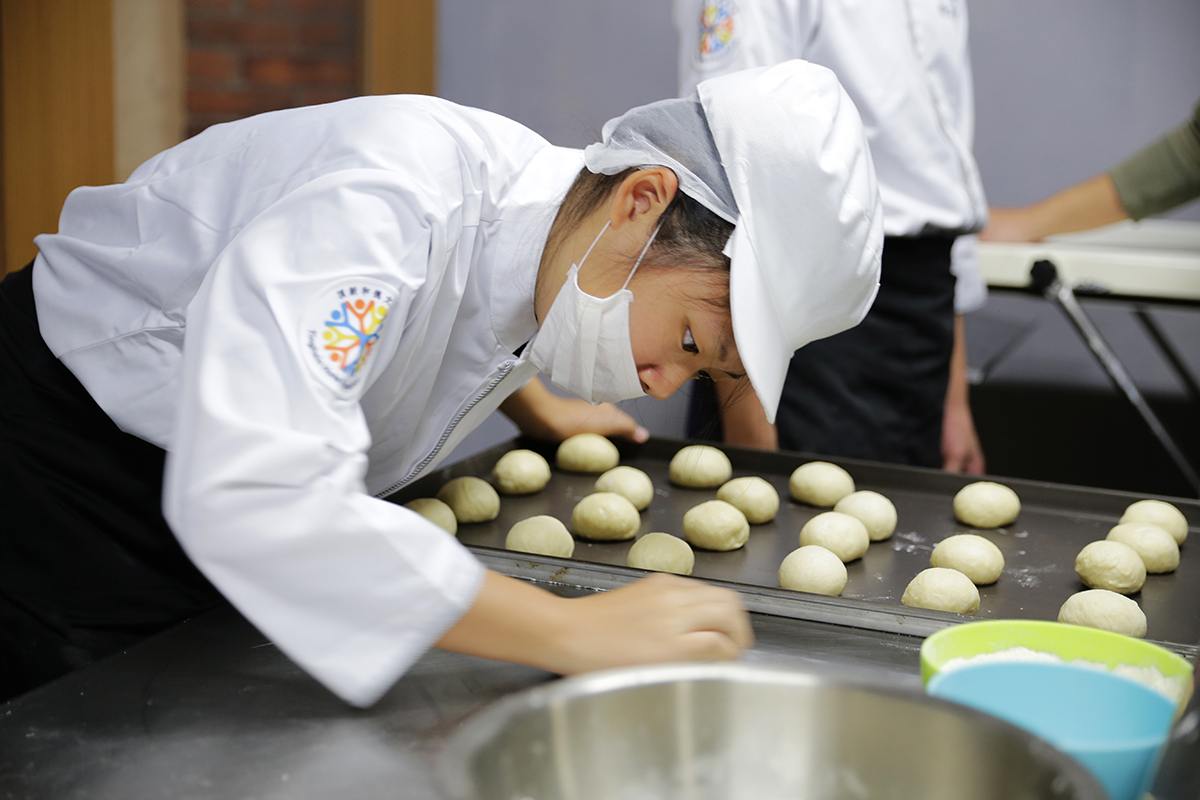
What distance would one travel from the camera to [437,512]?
53.8 inches

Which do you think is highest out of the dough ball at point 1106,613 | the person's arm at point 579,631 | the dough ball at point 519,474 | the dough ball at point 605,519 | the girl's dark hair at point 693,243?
the girl's dark hair at point 693,243

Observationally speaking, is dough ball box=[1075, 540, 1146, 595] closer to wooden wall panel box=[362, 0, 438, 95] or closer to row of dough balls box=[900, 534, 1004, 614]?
row of dough balls box=[900, 534, 1004, 614]

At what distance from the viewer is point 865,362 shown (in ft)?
6.61

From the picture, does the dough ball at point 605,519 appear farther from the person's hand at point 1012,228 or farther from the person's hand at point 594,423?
the person's hand at point 1012,228

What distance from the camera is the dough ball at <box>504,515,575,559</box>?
4.35 feet

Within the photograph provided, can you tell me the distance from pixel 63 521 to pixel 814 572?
34.6 inches

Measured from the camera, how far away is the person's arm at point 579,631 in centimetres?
82

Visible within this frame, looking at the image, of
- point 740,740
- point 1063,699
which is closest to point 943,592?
point 1063,699

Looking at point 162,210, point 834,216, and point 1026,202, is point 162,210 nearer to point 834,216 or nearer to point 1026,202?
point 834,216

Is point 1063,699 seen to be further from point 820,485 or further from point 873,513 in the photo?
point 820,485

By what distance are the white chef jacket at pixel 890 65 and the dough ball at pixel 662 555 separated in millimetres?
903

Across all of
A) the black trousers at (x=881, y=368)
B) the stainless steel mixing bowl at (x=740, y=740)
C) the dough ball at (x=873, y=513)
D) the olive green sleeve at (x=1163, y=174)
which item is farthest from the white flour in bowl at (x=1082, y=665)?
the olive green sleeve at (x=1163, y=174)

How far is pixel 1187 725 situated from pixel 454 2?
3.63 metres

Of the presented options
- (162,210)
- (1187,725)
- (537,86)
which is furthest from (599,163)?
(537,86)
